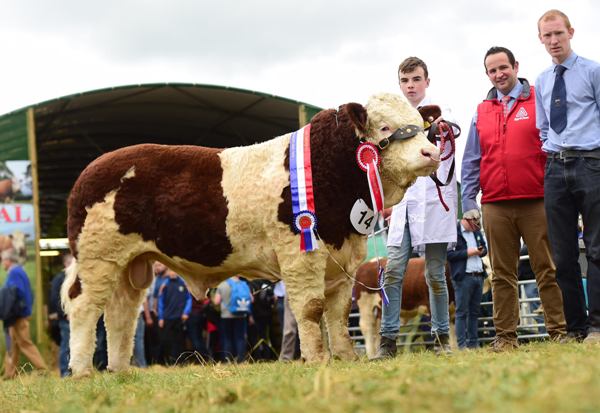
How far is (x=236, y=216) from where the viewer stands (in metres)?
6.14

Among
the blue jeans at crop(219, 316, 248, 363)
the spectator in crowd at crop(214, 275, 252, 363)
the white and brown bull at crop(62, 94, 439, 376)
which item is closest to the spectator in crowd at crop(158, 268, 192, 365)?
the spectator in crowd at crop(214, 275, 252, 363)

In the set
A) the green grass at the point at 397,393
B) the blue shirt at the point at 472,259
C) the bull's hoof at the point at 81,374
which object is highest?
the blue shirt at the point at 472,259

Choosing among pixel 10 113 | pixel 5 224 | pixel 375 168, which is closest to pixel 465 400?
pixel 375 168

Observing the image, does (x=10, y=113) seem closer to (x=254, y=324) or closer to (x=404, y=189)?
(x=254, y=324)

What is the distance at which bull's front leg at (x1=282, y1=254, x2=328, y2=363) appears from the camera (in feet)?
19.1

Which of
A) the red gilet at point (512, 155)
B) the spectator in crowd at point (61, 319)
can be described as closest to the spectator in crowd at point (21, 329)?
the spectator in crowd at point (61, 319)

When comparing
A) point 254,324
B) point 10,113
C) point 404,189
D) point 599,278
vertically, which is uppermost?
point 10,113

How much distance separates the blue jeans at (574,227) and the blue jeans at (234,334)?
26.3ft

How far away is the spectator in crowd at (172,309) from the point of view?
13352mm

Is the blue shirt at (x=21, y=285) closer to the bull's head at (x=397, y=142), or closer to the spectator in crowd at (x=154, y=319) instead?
the spectator in crowd at (x=154, y=319)

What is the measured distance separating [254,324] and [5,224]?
4.86 m

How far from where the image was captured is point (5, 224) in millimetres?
14922

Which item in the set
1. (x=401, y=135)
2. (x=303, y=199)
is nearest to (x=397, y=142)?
(x=401, y=135)

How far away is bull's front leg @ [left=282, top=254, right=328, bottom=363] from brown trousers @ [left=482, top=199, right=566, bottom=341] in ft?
5.17
